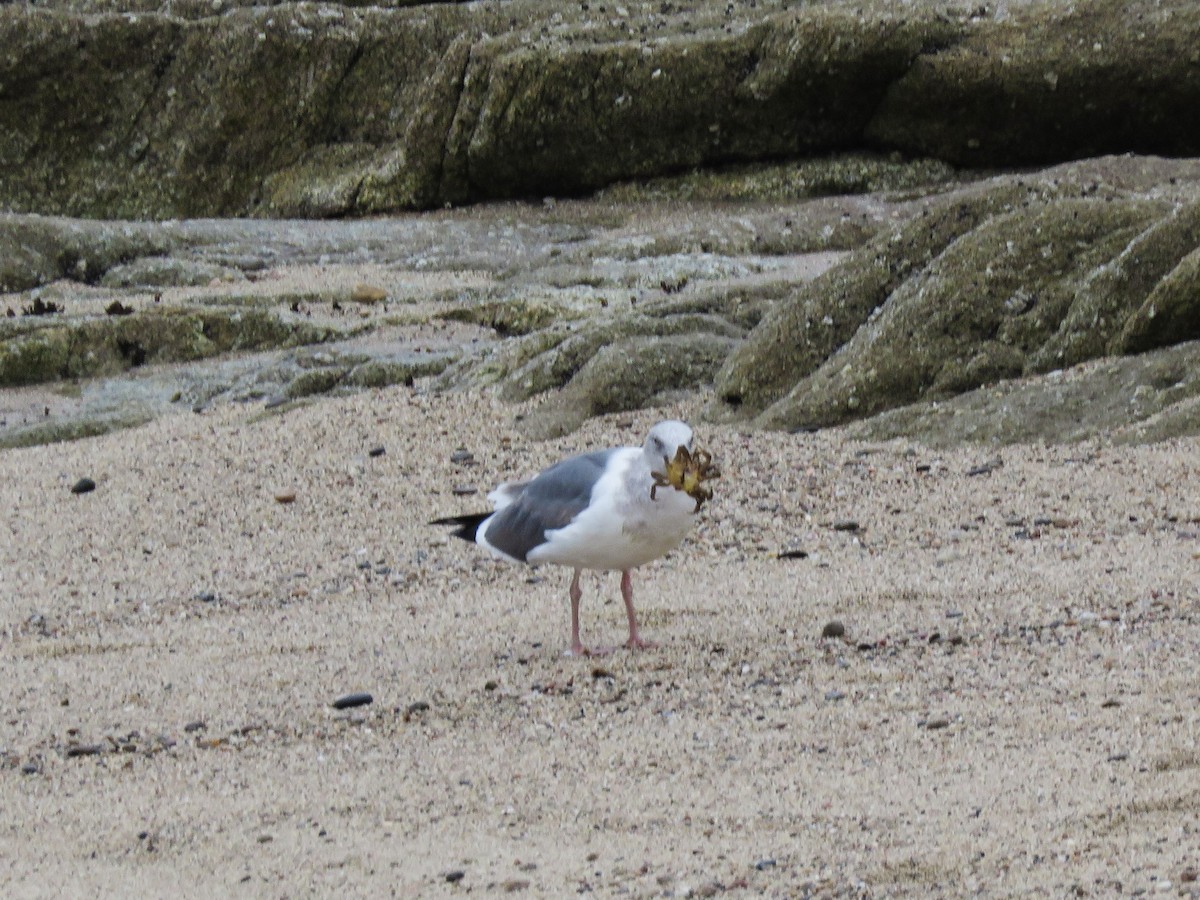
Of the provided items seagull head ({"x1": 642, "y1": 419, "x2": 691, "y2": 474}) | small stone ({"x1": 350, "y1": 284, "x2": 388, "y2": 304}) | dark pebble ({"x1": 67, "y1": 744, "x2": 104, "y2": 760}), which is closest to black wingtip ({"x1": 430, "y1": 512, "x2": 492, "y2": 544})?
seagull head ({"x1": 642, "y1": 419, "x2": 691, "y2": 474})

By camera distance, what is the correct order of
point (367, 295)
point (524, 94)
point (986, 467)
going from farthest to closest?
point (524, 94) < point (367, 295) < point (986, 467)

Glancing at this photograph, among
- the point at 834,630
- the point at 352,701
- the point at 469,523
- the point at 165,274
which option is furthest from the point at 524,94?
the point at 352,701

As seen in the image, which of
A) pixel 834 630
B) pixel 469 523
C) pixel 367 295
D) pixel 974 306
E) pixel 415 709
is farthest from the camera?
pixel 367 295

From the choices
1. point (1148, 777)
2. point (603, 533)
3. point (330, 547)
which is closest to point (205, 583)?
point (330, 547)

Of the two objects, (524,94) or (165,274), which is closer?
(165,274)

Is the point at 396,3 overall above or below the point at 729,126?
above

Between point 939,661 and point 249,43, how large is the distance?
54.2 ft

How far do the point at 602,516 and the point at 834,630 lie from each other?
85cm

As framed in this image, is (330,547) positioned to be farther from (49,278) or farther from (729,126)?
(729,126)

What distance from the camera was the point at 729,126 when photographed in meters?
17.9

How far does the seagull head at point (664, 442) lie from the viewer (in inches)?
226

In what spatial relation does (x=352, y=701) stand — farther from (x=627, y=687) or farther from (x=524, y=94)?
(x=524, y=94)

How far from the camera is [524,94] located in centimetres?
1812

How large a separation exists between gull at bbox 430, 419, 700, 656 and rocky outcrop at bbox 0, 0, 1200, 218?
39.3 feet
